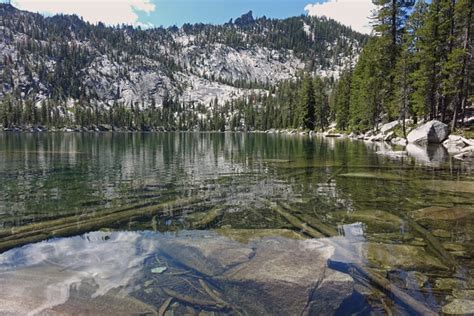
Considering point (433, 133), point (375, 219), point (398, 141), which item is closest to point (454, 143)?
point (433, 133)

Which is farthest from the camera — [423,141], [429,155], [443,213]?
[423,141]

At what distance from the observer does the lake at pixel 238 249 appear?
5.88 m

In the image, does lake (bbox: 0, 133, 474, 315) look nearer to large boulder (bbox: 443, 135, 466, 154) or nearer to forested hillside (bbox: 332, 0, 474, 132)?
large boulder (bbox: 443, 135, 466, 154)

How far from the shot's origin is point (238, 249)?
827cm

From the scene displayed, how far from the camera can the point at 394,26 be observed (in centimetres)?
5359

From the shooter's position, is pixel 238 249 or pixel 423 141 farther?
pixel 423 141

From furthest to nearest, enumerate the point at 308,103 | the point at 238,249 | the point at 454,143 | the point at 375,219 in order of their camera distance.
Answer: the point at 308,103
the point at 454,143
the point at 375,219
the point at 238,249

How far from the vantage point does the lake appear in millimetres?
5879

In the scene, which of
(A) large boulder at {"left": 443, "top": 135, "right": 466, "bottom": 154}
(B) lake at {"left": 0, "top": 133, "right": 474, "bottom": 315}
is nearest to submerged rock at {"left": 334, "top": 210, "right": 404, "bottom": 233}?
(B) lake at {"left": 0, "top": 133, "right": 474, "bottom": 315}

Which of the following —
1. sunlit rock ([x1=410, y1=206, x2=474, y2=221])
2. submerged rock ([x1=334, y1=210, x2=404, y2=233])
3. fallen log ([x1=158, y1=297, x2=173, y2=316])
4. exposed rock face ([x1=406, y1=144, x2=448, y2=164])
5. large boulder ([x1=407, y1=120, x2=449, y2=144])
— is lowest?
fallen log ([x1=158, y1=297, x2=173, y2=316])

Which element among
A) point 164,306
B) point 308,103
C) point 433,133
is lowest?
point 164,306

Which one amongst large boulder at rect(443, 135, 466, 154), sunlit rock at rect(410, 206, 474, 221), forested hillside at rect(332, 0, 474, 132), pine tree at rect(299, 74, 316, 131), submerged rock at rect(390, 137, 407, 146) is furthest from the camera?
pine tree at rect(299, 74, 316, 131)

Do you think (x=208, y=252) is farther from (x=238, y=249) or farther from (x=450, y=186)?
(x=450, y=186)

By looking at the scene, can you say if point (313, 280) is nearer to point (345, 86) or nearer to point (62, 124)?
point (345, 86)
